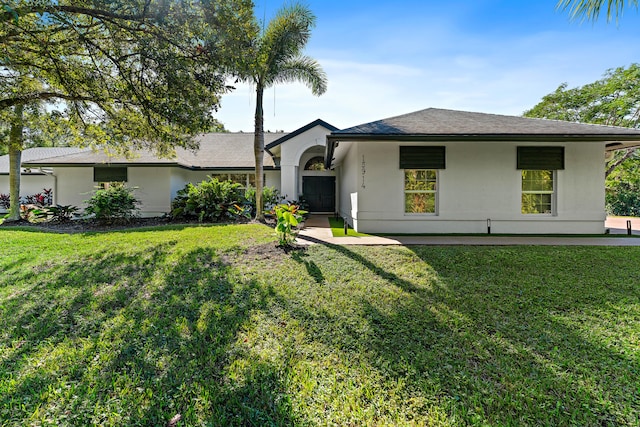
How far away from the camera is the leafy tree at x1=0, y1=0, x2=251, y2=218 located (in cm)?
611

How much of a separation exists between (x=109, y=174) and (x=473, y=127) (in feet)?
56.2

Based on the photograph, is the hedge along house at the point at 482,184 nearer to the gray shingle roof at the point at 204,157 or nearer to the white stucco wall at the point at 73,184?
the gray shingle roof at the point at 204,157

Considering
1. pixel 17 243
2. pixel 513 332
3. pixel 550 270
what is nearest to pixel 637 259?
pixel 550 270

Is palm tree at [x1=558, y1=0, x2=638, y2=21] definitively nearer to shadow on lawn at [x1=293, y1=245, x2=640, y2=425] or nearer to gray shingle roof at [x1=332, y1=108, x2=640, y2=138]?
gray shingle roof at [x1=332, y1=108, x2=640, y2=138]

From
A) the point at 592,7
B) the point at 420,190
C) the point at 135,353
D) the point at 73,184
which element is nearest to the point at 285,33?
the point at 420,190

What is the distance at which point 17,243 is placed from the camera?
859cm

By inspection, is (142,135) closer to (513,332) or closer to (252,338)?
(252,338)

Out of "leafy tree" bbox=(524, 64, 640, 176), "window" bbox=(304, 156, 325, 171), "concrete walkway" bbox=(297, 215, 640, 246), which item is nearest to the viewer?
"concrete walkway" bbox=(297, 215, 640, 246)

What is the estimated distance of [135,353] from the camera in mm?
3352

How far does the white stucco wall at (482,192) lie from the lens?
9484 millimetres

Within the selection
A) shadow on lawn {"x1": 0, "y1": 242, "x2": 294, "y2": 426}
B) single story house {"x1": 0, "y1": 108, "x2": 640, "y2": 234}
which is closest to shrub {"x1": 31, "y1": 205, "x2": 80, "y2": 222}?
shadow on lawn {"x1": 0, "y1": 242, "x2": 294, "y2": 426}

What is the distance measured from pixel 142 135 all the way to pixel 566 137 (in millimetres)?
→ 13169

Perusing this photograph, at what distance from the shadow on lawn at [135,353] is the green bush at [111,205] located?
6930 mm

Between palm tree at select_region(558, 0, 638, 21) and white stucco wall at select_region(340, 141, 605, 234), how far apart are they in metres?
4.72
